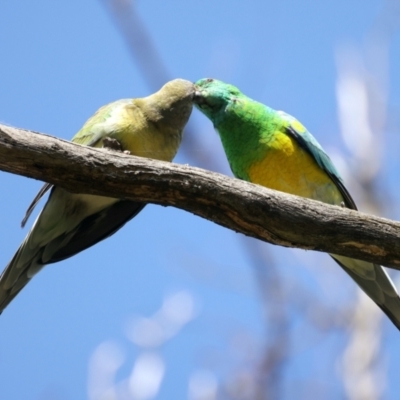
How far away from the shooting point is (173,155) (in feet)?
18.0

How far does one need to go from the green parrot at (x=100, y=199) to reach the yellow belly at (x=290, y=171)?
757 mm

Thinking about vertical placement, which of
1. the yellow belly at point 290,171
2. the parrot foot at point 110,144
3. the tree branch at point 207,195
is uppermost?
the yellow belly at point 290,171

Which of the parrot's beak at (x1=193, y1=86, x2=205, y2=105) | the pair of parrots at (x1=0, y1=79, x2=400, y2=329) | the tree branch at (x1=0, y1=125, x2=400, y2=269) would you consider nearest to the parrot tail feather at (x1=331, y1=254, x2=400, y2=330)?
the pair of parrots at (x1=0, y1=79, x2=400, y2=329)

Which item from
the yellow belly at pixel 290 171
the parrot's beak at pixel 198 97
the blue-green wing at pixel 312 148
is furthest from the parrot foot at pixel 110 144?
the blue-green wing at pixel 312 148

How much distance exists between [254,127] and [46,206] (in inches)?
72.2

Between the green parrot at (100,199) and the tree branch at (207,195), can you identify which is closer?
the tree branch at (207,195)

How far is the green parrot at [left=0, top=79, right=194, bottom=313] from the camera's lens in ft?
16.9

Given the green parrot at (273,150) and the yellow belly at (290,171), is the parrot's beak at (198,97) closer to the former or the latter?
the green parrot at (273,150)

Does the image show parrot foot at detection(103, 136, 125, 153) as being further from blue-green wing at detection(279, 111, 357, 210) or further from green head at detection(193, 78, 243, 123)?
blue-green wing at detection(279, 111, 357, 210)

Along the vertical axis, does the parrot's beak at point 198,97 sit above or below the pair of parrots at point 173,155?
above

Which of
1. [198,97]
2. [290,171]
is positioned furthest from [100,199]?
[290,171]

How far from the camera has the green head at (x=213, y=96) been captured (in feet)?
18.7

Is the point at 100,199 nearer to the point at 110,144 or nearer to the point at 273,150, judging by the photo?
the point at 110,144

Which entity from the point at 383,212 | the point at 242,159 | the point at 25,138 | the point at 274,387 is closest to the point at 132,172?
the point at 25,138
